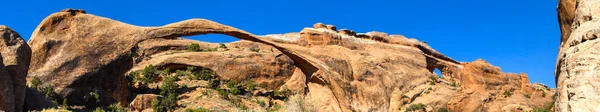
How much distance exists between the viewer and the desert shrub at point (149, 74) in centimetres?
3723

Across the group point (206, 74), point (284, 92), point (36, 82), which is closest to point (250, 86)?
point (284, 92)

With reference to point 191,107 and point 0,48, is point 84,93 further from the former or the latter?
point 191,107

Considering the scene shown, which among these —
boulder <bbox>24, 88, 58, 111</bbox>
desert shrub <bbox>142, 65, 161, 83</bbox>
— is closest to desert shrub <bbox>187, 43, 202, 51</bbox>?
desert shrub <bbox>142, 65, 161, 83</bbox>

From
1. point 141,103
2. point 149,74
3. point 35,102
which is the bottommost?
point 35,102

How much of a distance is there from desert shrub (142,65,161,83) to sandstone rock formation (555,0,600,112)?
32.3m

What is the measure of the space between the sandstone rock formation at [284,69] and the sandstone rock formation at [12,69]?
5007 mm

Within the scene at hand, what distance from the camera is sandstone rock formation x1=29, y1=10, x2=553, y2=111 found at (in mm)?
19359

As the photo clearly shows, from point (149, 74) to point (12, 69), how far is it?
25.2 meters

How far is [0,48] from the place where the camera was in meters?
13.2

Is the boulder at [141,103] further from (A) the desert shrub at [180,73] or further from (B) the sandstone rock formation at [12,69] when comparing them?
(B) the sandstone rock formation at [12,69]

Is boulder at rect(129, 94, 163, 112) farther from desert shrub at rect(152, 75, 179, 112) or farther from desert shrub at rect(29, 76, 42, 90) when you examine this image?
desert shrub at rect(29, 76, 42, 90)

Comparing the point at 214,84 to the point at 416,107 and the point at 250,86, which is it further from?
the point at 416,107

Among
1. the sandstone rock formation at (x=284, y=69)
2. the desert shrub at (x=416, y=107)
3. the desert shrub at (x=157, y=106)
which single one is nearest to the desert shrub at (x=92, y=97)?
the sandstone rock formation at (x=284, y=69)

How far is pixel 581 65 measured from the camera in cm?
624
